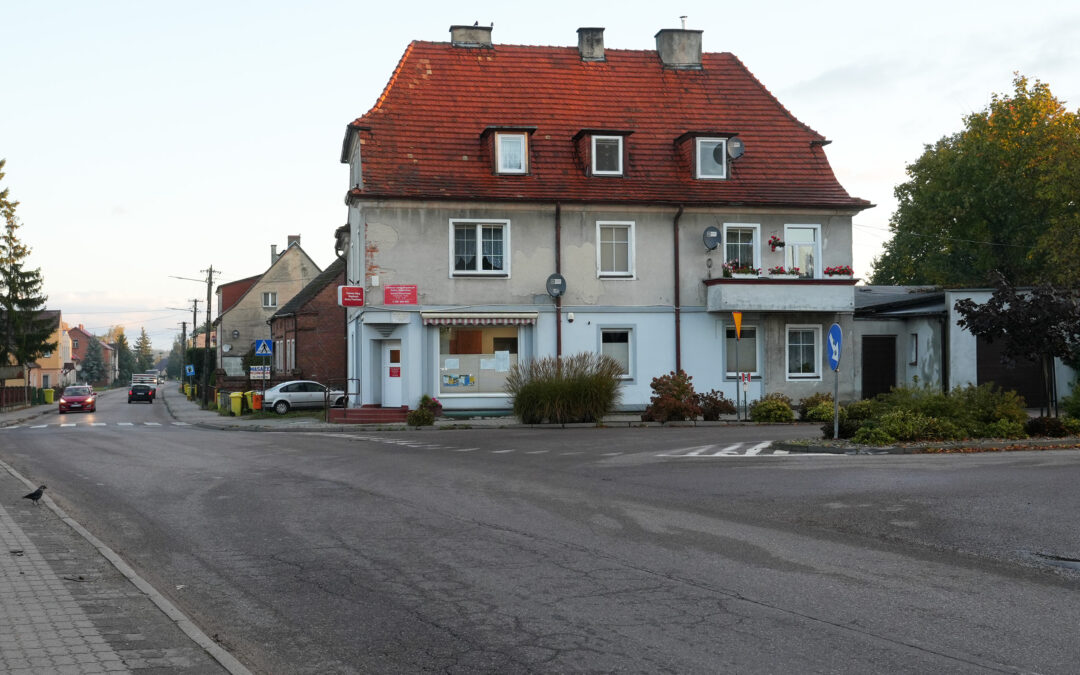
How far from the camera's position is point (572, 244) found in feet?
108

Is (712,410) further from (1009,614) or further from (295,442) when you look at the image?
(1009,614)

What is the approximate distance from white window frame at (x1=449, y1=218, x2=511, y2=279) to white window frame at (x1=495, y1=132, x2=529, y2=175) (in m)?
1.70

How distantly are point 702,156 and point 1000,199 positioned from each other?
85.1 ft

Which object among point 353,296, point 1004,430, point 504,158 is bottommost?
point 1004,430

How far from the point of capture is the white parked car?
4178 cm

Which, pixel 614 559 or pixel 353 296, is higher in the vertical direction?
pixel 353 296

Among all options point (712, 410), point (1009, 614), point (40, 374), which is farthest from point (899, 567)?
point (40, 374)

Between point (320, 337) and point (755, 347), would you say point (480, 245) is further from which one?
point (320, 337)

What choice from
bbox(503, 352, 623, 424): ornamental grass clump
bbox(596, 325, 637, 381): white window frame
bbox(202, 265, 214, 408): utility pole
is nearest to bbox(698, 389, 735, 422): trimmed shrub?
bbox(596, 325, 637, 381): white window frame

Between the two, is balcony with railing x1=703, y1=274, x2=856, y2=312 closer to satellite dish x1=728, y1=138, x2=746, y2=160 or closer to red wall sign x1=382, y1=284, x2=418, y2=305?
satellite dish x1=728, y1=138, x2=746, y2=160

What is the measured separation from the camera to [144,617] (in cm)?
709

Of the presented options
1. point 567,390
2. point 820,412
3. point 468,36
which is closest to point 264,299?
point 468,36

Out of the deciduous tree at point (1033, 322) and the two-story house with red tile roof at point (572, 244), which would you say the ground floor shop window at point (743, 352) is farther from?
the deciduous tree at point (1033, 322)

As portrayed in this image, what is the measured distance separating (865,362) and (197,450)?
22.0m
